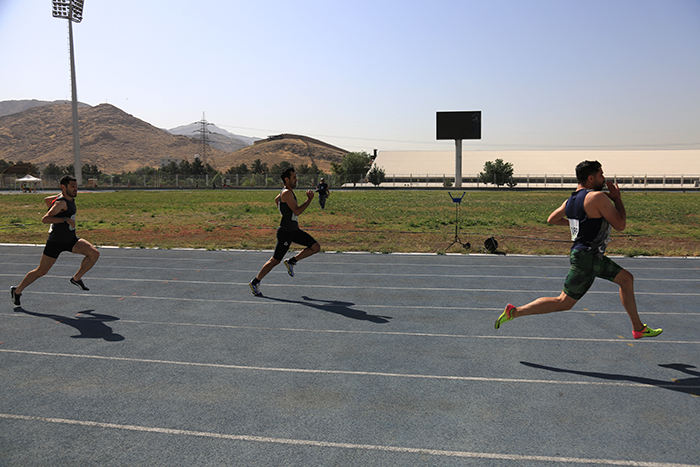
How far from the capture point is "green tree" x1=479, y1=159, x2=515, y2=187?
75.8m

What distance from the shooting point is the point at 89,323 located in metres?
6.59

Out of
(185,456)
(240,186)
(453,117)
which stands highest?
(453,117)

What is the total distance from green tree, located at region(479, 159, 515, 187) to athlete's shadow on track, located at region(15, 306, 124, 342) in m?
74.4

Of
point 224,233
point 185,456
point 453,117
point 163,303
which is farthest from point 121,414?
point 453,117

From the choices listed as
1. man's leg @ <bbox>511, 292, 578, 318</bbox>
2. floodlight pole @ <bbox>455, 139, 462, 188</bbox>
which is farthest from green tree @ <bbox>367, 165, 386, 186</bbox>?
man's leg @ <bbox>511, 292, 578, 318</bbox>

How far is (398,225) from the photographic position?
2023cm

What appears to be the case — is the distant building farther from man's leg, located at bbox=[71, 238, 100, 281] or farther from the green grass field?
man's leg, located at bbox=[71, 238, 100, 281]

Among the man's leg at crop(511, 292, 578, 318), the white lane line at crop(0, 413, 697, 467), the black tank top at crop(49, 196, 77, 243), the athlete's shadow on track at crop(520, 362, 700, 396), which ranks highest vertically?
the black tank top at crop(49, 196, 77, 243)

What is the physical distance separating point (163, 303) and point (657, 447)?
22.2ft

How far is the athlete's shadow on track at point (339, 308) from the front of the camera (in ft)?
22.4

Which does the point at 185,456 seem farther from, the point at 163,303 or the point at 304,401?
the point at 163,303

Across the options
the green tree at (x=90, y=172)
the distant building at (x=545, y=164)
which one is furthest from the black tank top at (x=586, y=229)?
the green tree at (x=90, y=172)

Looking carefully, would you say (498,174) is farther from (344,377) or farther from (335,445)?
(335,445)

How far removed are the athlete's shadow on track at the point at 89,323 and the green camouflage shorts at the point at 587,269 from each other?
5412 millimetres
